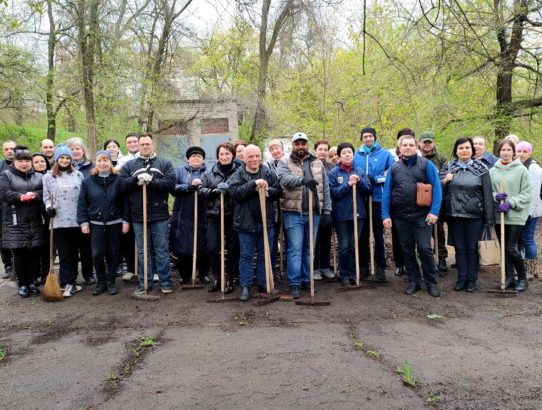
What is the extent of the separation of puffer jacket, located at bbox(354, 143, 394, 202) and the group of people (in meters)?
0.02

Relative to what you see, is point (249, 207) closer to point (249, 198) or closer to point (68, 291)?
point (249, 198)

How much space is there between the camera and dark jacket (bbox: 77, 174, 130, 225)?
218 inches

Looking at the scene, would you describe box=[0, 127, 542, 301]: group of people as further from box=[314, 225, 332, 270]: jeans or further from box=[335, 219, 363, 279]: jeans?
box=[314, 225, 332, 270]: jeans

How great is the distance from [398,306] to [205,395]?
2773 millimetres

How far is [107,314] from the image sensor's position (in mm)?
4930

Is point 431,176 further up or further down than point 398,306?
further up

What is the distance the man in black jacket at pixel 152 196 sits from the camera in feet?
18.0

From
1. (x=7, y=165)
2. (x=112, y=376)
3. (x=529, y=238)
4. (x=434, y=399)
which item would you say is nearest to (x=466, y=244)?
(x=529, y=238)

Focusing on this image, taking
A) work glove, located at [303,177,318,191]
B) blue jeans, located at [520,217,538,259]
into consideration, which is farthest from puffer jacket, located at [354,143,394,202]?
blue jeans, located at [520,217,538,259]

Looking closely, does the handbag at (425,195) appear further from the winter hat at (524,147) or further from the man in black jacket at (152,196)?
the man in black jacket at (152,196)

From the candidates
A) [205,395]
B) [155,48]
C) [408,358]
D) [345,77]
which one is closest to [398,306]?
[408,358]

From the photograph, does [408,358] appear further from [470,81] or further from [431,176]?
[470,81]

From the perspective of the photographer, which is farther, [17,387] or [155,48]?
[155,48]

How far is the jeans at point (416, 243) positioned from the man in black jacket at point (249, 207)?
1.66 m
